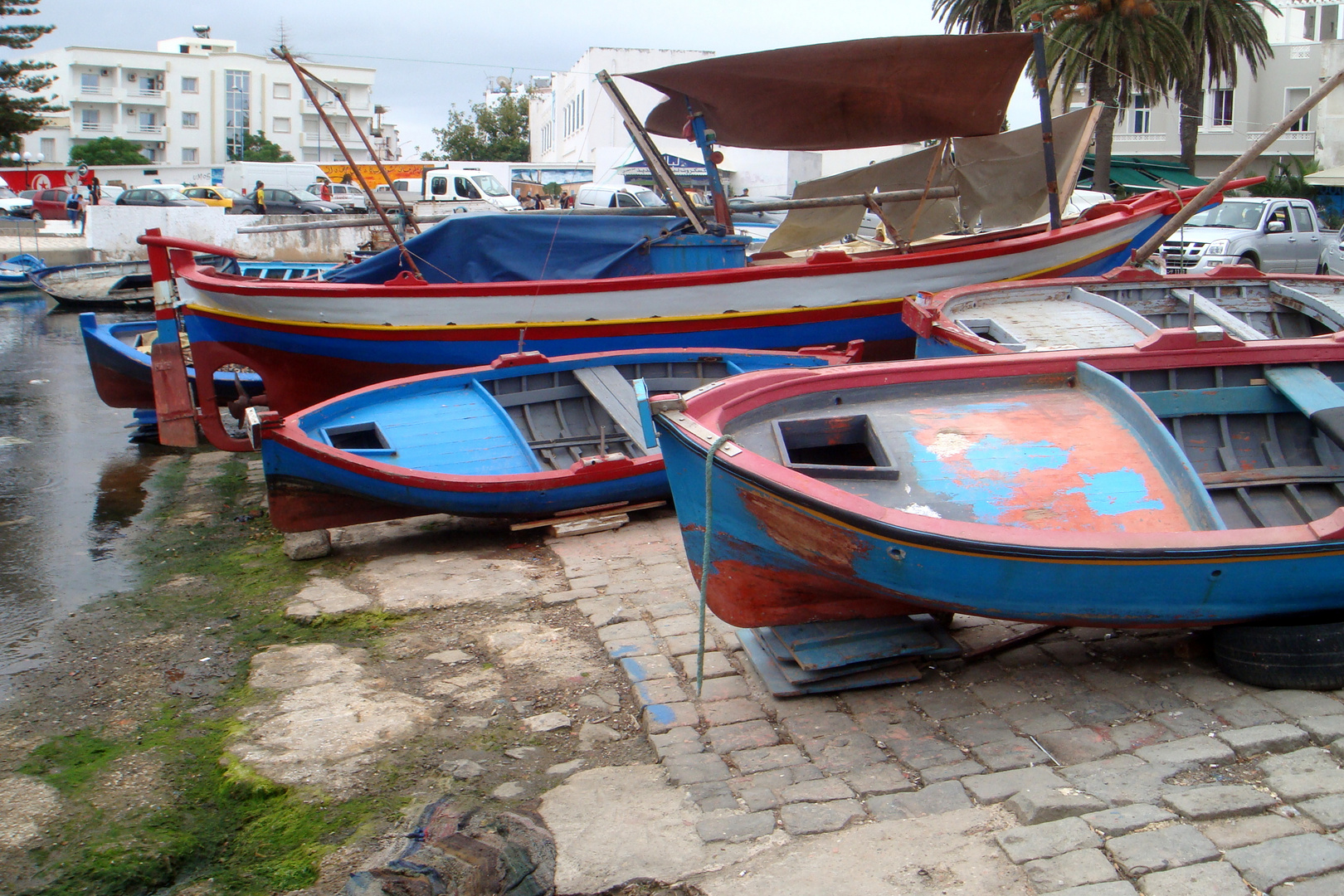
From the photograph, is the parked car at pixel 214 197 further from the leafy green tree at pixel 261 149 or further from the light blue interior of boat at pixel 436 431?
the leafy green tree at pixel 261 149

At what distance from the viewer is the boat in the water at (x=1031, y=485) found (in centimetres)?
366

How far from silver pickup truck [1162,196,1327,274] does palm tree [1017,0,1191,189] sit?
660cm

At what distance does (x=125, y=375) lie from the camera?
10.1 metres

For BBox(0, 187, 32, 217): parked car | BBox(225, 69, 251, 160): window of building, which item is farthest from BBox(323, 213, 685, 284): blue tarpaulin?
BBox(225, 69, 251, 160): window of building

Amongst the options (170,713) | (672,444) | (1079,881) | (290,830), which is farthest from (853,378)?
(170,713)

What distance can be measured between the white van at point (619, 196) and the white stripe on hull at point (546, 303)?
12828mm

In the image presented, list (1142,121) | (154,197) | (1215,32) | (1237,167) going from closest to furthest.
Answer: (1237,167)
(1215,32)
(154,197)
(1142,121)

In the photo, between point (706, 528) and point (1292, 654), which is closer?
point (1292, 654)

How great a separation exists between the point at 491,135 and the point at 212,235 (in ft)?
132

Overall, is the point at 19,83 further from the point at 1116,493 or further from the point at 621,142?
the point at 1116,493

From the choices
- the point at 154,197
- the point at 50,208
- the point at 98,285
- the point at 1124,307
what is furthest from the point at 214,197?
the point at 1124,307

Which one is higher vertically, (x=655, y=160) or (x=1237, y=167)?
(x=655, y=160)

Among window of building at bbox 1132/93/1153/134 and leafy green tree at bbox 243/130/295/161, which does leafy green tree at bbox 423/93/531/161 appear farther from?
window of building at bbox 1132/93/1153/134

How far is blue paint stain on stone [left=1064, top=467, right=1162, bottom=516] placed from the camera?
163 inches
